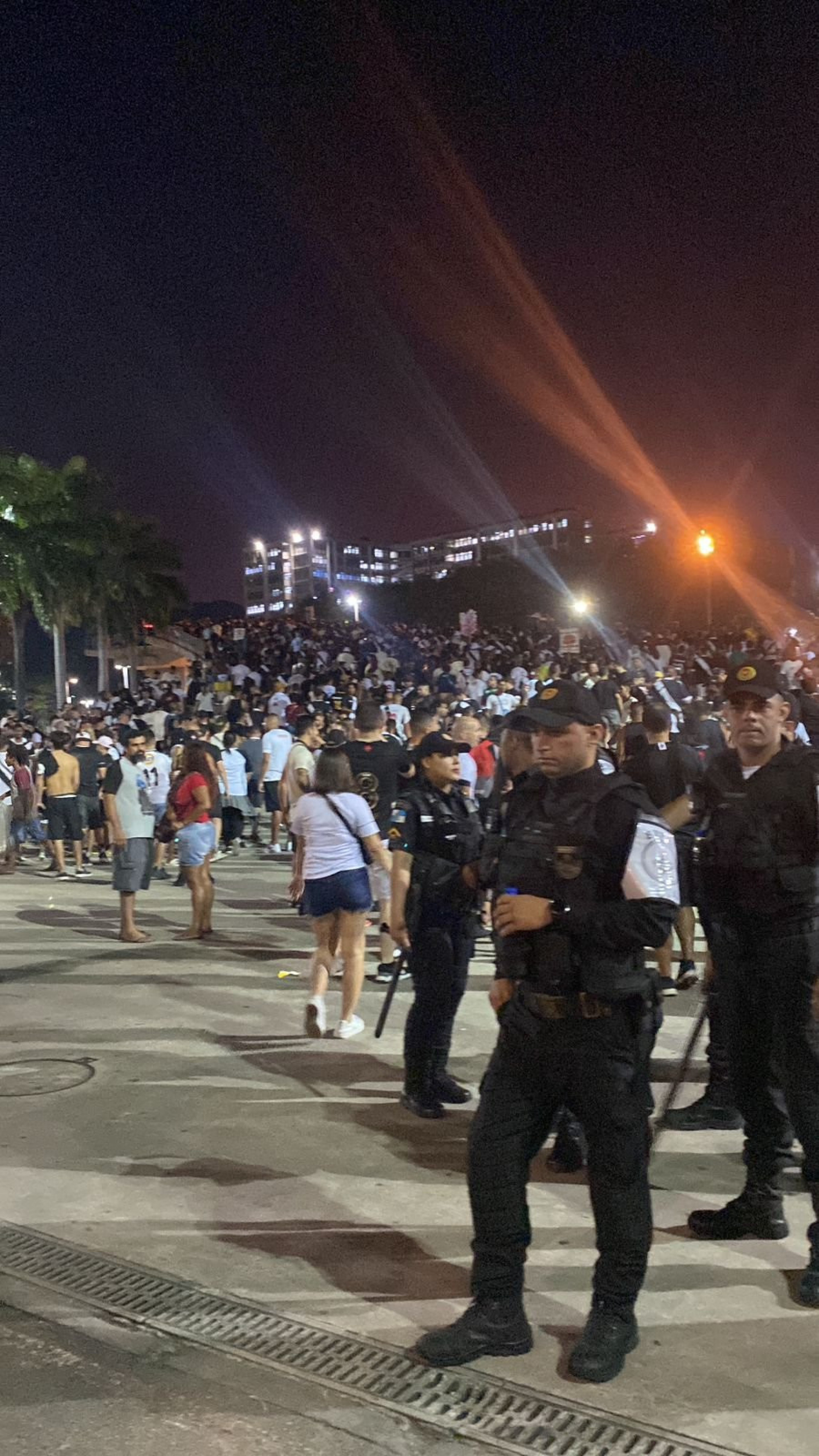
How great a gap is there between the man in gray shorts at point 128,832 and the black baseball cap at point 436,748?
508cm

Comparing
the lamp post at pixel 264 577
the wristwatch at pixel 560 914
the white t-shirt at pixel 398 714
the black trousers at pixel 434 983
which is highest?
the lamp post at pixel 264 577

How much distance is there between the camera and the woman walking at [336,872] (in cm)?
684

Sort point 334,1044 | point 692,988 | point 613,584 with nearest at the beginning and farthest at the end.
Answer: point 334,1044
point 692,988
point 613,584

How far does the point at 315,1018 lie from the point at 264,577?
18674 cm

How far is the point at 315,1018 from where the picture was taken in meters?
6.71

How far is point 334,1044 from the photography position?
22.9 ft

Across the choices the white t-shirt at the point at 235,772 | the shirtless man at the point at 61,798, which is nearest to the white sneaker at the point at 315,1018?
the shirtless man at the point at 61,798

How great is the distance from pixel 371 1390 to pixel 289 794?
903 centimetres

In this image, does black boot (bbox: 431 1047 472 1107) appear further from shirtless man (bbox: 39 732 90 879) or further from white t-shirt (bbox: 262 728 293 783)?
shirtless man (bbox: 39 732 90 879)

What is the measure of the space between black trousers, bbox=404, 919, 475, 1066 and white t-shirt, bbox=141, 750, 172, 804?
677cm

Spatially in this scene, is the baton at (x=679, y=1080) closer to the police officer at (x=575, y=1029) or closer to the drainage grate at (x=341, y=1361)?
Result: the police officer at (x=575, y=1029)

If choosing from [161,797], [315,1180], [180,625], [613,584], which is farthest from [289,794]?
[613,584]

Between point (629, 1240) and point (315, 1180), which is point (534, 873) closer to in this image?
point (629, 1240)

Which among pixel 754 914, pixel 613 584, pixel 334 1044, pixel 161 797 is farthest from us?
pixel 613 584
